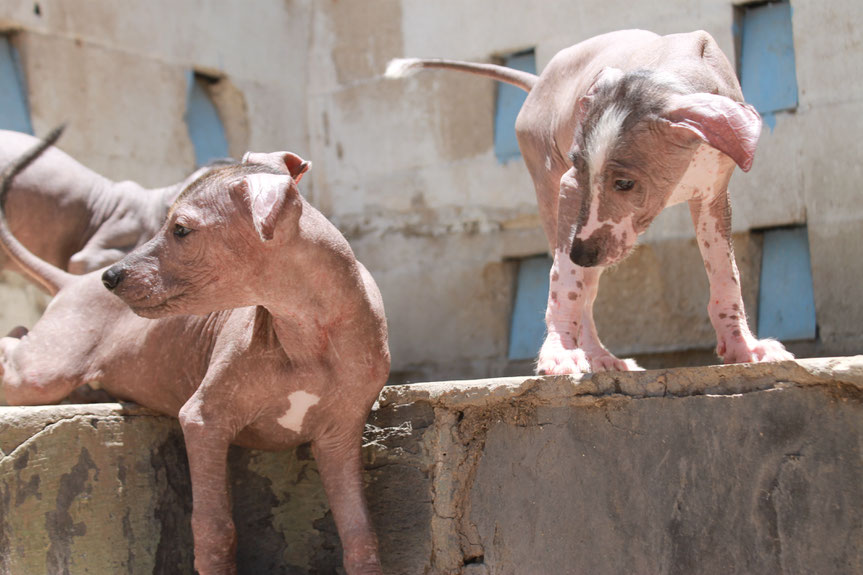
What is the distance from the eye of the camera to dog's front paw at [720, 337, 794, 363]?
3.42 metres

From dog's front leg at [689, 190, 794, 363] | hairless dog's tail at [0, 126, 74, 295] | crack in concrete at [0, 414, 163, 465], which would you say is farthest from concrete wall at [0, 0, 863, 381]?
crack in concrete at [0, 414, 163, 465]

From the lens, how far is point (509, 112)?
315 inches

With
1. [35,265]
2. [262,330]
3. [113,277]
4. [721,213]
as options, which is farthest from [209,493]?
[721,213]

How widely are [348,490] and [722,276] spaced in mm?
1570

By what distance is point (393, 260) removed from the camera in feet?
27.6

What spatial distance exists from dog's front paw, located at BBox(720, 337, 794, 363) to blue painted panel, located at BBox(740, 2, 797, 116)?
11.9 feet

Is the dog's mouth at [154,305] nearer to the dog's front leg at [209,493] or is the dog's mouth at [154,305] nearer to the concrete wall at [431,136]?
the dog's front leg at [209,493]

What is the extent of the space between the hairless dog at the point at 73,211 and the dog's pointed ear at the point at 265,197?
2733 mm

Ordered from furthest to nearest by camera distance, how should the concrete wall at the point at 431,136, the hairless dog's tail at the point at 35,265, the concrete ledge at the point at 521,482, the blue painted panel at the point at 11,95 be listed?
1. the blue painted panel at the point at 11,95
2. the concrete wall at the point at 431,136
3. the hairless dog's tail at the point at 35,265
4. the concrete ledge at the point at 521,482

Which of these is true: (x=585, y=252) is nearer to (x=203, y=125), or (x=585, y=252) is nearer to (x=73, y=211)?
(x=73, y=211)

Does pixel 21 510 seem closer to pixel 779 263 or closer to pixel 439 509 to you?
pixel 439 509

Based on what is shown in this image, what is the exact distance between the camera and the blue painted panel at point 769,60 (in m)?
6.71

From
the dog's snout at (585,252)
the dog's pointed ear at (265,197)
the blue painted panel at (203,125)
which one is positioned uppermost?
the blue painted panel at (203,125)

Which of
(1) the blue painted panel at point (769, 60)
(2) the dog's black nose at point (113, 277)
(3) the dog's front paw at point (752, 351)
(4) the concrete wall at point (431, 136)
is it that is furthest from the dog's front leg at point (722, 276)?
(1) the blue painted panel at point (769, 60)
